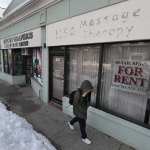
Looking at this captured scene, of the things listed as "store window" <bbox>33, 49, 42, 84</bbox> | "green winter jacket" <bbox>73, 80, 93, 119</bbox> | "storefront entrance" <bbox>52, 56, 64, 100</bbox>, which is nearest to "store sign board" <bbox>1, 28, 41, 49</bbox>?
"store window" <bbox>33, 49, 42, 84</bbox>

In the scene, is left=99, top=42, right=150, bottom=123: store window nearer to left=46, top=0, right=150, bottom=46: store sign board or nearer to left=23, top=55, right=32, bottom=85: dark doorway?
left=46, top=0, right=150, bottom=46: store sign board

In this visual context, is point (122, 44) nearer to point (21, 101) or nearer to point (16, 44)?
point (21, 101)

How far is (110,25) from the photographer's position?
345cm

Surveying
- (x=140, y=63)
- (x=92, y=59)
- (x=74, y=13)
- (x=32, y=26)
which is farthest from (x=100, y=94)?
(x=32, y=26)

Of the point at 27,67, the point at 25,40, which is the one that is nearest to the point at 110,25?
the point at 25,40

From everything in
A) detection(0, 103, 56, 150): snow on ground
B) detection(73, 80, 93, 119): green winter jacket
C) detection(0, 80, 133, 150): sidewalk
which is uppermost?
detection(73, 80, 93, 119): green winter jacket

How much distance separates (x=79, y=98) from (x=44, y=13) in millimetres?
4085

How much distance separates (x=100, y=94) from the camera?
4211 millimetres

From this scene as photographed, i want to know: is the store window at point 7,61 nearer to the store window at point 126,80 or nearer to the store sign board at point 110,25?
the store sign board at point 110,25

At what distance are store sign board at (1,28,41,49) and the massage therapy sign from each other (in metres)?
3.97

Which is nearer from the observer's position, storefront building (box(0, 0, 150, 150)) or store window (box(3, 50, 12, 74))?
storefront building (box(0, 0, 150, 150))

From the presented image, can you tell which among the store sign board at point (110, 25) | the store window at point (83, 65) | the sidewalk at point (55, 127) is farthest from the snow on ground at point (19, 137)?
the store sign board at point (110, 25)

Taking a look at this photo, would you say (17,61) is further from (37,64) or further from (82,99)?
(82,99)

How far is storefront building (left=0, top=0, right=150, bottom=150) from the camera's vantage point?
318cm
